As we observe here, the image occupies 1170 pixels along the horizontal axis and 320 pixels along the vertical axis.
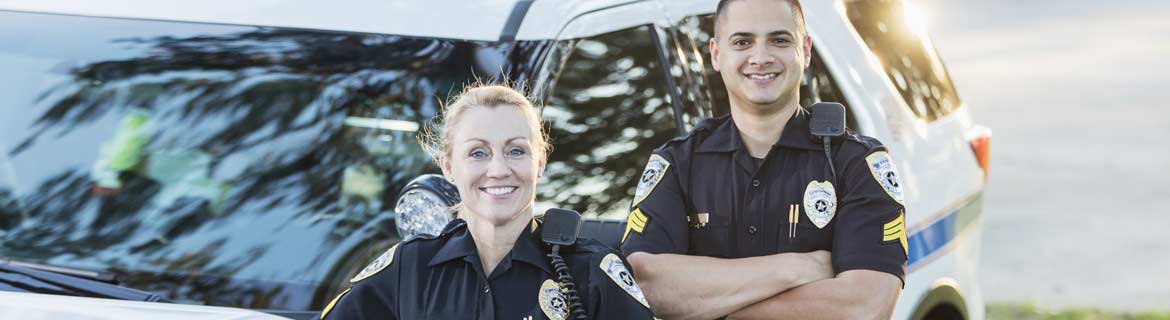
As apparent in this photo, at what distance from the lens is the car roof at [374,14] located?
3641 millimetres

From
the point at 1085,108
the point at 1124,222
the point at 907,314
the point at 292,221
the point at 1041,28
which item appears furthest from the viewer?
the point at 1041,28

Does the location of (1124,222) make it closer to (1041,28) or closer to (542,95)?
(1041,28)

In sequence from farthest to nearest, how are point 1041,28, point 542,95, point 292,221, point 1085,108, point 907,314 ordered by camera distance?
1. point 1041,28
2. point 1085,108
3. point 907,314
4. point 542,95
5. point 292,221

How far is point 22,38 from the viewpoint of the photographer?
377cm

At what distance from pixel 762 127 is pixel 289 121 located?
114 centimetres

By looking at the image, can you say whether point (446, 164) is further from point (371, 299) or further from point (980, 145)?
point (980, 145)

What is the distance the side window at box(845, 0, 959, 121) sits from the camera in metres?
4.45

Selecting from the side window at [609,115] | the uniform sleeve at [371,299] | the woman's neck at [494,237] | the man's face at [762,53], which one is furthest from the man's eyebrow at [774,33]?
the uniform sleeve at [371,299]

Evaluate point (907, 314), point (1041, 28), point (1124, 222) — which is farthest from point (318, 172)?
point (1041, 28)

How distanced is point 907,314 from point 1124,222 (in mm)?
6863

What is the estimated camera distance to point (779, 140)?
3.09 metres

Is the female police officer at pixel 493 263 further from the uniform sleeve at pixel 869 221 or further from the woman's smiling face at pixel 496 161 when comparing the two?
the uniform sleeve at pixel 869 221

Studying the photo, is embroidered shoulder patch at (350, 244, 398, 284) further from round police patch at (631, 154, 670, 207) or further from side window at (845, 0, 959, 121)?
side window at (845, 0, 959, 121)

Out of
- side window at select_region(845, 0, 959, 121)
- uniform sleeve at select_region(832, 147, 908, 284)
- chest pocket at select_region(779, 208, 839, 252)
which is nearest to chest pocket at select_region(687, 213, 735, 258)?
chest pocket at select_region(779, 208, 839, 252)
